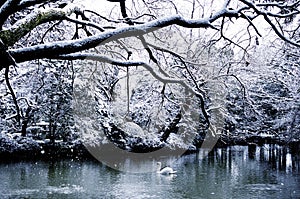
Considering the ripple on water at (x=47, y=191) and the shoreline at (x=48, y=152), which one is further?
the shoreline at (x=48, y=152)

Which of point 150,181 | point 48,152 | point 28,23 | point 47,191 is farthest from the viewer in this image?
point 48,152

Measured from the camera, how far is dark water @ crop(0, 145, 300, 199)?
10211 millimetres

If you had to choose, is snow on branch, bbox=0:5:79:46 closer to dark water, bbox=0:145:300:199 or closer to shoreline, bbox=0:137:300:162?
dark water, bbox=0:145:300:199

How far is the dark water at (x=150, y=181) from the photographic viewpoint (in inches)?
402

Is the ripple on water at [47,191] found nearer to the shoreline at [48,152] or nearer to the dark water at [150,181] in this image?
the dark water at [150,181]

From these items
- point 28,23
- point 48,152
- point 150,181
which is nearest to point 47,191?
point 150,181

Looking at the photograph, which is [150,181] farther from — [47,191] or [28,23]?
[28,23]

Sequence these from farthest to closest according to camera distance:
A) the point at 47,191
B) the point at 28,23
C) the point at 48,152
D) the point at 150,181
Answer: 1. the point at 48,152
2. the point at 150,181
3. the point at 47,191
4. the point at 28,23

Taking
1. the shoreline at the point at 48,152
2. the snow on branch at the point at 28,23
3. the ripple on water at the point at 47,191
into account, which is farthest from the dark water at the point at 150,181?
the snow on branch at the point at 28,23

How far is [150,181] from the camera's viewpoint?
479 inches

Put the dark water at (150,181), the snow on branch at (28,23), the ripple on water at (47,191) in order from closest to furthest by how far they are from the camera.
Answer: the snow on branch at (28,23) < the ripple on water at (47,191) < the dark water at (150,181)

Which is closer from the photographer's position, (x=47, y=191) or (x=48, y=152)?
(x=47, y=191)

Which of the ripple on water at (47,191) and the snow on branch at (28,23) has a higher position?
the snow on branch at (28,23)

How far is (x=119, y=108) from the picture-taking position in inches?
770
